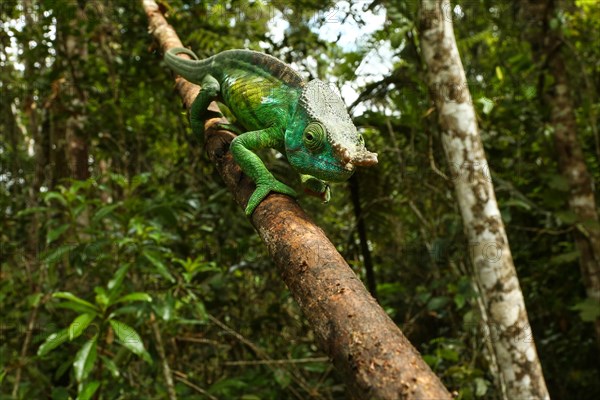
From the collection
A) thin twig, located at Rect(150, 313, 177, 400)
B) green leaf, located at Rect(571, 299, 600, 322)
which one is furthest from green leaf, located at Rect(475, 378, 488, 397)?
thin twig, located at Rect(150, 313, 177, 400)

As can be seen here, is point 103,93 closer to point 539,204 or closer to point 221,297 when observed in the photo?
point 221,297

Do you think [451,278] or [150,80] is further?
[150,80]

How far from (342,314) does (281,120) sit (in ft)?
3.89

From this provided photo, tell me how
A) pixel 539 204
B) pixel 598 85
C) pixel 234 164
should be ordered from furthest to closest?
pixel 598 85 < pixel 539 204 < pixel 234 164

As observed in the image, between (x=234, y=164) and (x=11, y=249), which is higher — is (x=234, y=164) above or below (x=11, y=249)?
below

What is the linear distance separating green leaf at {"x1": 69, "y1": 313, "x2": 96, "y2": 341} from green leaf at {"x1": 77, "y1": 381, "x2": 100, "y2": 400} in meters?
0.30

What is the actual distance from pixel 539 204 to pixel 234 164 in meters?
4.22

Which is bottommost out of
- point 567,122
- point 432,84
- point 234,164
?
point 234,164

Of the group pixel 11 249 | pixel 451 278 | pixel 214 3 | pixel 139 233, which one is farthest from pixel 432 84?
pixel 11 249

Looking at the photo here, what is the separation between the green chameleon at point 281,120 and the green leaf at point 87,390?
1.38 m

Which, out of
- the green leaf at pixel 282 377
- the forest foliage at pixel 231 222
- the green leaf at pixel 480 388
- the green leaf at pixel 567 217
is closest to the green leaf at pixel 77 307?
the forest foliage at pixel 231 222

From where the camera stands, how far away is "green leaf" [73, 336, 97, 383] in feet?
8.82

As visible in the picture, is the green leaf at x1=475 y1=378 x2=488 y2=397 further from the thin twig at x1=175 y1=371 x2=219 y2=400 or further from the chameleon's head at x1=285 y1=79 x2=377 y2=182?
the chameleon's head at x1=285 y1=79 x2=377 y2=182

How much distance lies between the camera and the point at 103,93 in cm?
546
